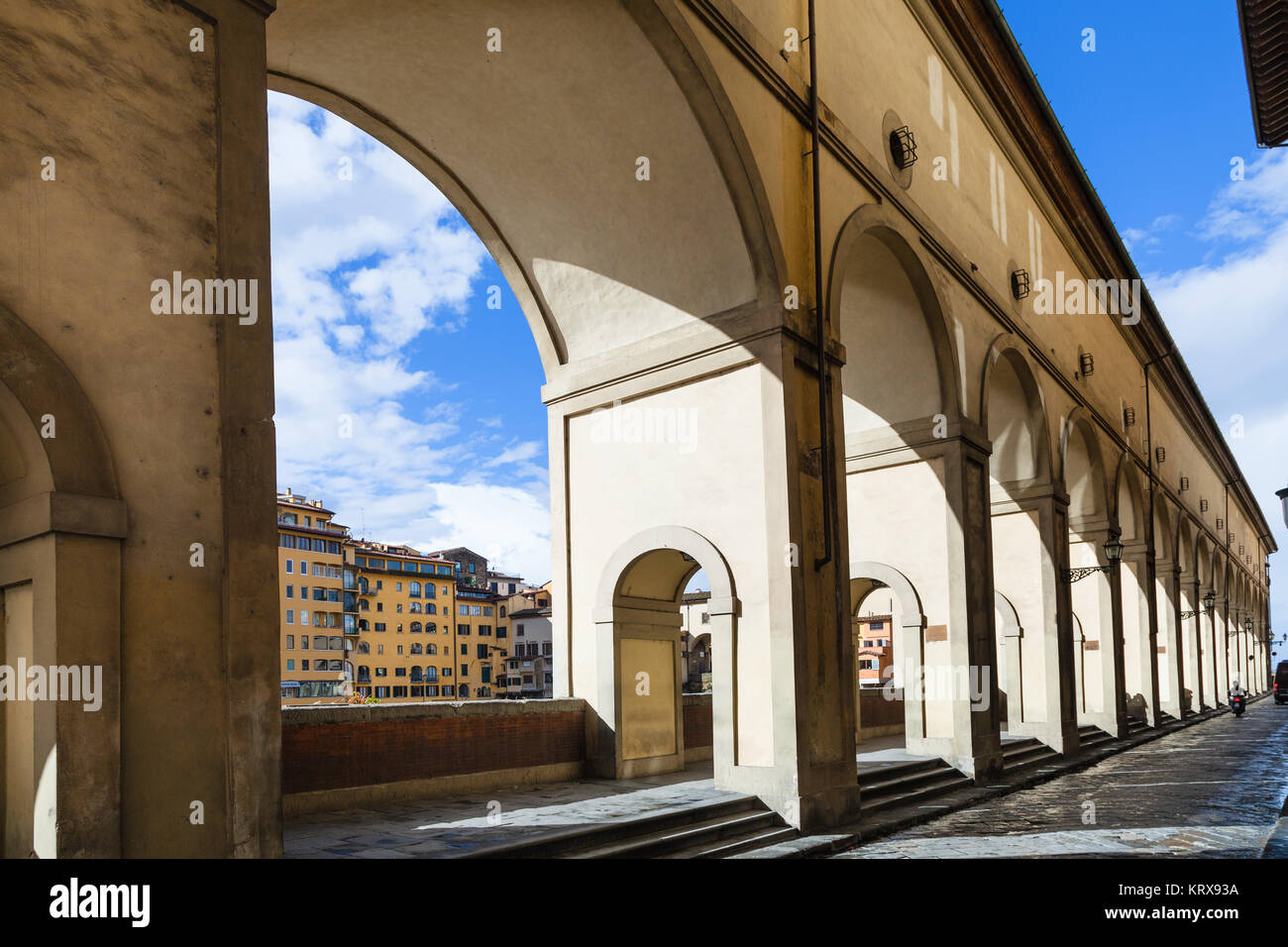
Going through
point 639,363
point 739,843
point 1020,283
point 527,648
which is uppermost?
point 1020,283

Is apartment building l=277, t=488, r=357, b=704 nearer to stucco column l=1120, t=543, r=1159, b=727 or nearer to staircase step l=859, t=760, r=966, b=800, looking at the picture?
stucco column l=1120, t=543, r=1159, b=727

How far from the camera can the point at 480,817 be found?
8453 millimetres

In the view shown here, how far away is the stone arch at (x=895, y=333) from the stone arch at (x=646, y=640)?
4.12 meters

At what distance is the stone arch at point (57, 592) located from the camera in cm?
419

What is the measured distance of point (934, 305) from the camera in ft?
46.6

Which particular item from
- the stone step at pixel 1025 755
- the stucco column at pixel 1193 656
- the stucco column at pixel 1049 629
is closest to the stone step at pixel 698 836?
the stone step at pixel 1025 755

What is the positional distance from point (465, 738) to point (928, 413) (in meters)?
8.29

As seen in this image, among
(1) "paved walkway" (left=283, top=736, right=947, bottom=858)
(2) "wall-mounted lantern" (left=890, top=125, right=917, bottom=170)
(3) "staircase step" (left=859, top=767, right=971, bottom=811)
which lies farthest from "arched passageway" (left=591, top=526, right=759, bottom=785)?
(2) "wall-mounted lantern" (left=890, top=125, right=917, bottom=170)

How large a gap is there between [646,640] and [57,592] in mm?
8503

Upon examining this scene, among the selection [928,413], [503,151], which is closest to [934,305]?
[928,413]

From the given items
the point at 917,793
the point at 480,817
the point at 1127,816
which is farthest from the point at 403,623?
the point at 480,817

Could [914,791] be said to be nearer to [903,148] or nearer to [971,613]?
[971,613]

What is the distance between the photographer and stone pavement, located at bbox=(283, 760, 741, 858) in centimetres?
711
